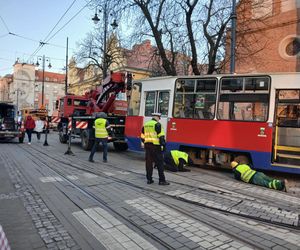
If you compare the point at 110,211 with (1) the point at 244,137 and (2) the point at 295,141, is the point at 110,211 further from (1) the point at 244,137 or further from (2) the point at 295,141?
(2) the point at 295,141

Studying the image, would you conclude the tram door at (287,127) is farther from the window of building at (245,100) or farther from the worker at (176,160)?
the worker at (176,160)

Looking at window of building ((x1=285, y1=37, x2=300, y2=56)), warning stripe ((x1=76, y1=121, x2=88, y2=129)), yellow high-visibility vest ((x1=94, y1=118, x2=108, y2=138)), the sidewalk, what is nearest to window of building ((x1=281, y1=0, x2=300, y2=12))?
window of building ((x1=285, y1=37, x2=300, y2=56))

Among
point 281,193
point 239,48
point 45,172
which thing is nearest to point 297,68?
point 239,48

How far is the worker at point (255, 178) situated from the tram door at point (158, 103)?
10.8 ft

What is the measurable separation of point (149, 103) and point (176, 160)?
319cm

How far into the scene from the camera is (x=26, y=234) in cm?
496

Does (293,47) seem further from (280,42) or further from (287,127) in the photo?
(287,127)

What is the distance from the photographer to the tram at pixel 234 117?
9.77 m

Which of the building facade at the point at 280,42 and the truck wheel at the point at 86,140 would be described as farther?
the building facade at the point at 280,42

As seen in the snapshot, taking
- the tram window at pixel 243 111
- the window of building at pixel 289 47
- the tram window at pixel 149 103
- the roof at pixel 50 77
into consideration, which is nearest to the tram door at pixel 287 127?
the tram window at pixel 243 111

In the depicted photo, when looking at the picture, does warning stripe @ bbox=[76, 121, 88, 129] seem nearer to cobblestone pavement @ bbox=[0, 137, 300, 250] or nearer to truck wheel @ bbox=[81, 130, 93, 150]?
truck wheel @ bbox=[81, 130, 93, 150]

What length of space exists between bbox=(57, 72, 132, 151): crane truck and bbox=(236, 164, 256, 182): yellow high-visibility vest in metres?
6.67

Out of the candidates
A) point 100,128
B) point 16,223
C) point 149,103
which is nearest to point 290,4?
point 149,103

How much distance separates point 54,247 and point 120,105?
42.3 ft
